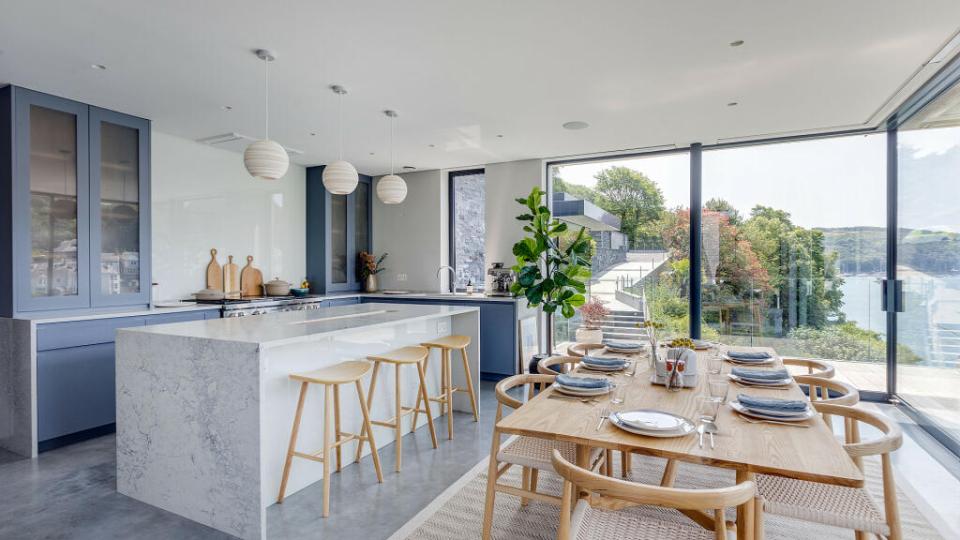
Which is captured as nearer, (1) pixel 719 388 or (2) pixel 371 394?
(1) pixel 719 388

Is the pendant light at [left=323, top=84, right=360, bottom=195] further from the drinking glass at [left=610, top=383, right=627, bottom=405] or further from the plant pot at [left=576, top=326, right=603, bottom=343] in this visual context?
the plant pot at [left=576, top=326, right=603, bottom=343]

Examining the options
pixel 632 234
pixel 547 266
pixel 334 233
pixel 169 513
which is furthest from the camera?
pixel 334 233

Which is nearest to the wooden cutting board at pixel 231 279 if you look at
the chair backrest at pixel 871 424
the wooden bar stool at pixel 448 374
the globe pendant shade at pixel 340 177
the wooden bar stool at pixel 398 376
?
the globe pendant shade at pixel 340 177

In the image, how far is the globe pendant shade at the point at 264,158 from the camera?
10.1 ft

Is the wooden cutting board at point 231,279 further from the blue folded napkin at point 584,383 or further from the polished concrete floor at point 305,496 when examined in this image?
the blue folded napkin at point 584,383

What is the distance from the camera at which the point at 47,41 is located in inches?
113

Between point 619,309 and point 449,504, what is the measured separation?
3.71 meters

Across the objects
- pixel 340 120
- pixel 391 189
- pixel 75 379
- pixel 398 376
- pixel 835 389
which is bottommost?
pixel 75 379

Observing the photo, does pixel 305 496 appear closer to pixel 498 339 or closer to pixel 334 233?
pixel 498 339

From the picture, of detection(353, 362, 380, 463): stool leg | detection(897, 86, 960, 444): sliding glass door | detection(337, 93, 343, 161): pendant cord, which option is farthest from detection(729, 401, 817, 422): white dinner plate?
detection(337, 93, 343, 161): pendant cord

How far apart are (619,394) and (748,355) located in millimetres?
1197

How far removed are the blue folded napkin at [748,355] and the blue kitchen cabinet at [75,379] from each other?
386 centimetres

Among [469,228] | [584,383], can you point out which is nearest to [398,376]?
[584,383]

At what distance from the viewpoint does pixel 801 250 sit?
4.97 m
